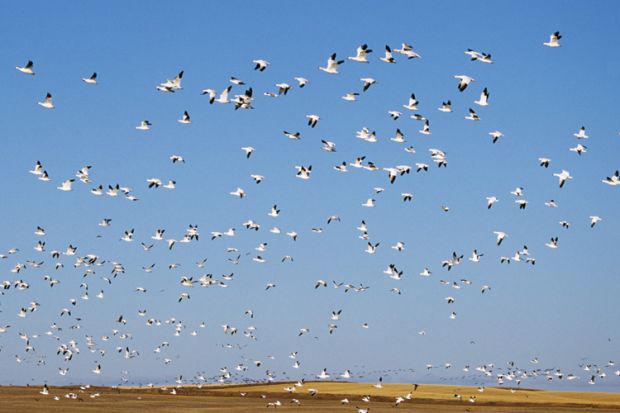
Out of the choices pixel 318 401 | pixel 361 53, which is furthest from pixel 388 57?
pixel 318 401

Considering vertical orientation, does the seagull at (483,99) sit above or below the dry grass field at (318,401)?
above

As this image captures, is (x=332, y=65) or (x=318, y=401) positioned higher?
(x=332, y=65)

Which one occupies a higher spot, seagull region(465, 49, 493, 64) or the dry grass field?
seagull region(465, 49, 493, 64)

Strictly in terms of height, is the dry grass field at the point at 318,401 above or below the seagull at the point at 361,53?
below

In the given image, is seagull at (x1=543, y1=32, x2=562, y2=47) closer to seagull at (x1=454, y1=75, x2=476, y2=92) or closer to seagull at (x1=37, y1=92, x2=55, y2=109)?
seagull at (x1=454, y1=75, x2=476, y2=92)

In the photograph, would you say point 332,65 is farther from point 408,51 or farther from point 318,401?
point 318,401

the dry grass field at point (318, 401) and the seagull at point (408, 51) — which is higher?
the seagull at point (408, 51)

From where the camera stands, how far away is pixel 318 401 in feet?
229

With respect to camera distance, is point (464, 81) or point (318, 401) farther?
point (318, 401)

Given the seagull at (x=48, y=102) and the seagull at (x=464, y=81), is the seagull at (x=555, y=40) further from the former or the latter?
the seagull at (x=48, y=102)

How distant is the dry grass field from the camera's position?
56125 millimetres

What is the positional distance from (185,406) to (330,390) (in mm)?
33424

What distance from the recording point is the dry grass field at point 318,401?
184 feet

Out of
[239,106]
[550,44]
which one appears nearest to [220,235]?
[239,106]
